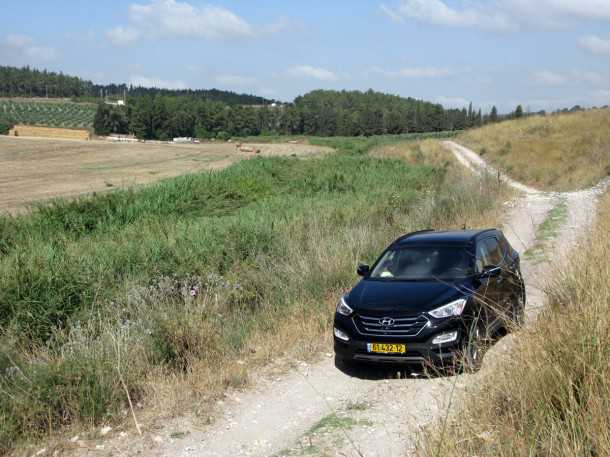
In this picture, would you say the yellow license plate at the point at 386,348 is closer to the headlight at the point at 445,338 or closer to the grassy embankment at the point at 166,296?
the headlight at the point at 445,338

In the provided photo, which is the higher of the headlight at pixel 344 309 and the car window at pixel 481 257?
the car window at pixel 481 257

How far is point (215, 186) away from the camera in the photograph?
33.1 metres

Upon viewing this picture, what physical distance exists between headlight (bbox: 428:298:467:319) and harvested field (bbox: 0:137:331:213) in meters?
28.9

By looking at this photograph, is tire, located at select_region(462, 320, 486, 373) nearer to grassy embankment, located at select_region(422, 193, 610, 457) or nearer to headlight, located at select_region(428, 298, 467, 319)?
headlight, located at select_region(428, 298, 467, 319)

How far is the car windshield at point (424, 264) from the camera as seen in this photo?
9.91 m

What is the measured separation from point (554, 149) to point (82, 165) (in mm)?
36780

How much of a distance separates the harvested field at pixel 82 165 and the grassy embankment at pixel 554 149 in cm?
2158

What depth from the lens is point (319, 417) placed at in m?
7.76

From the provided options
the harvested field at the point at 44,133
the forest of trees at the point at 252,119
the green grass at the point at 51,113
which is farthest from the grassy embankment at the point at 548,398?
the green grass at the point at 51,113

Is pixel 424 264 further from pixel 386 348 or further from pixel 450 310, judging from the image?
pixel 386 348

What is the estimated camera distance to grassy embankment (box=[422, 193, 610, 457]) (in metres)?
4.56

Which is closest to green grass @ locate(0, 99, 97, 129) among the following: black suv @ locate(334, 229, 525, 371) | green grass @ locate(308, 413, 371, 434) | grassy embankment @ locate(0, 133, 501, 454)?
grassy embankment @ locate(0, 133, 501, 454)

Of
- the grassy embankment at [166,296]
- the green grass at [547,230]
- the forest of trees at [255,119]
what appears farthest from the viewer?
the forest of trees at [255,119]

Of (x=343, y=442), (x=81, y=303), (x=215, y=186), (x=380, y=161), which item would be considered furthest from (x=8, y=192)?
(x=343, y=442)
